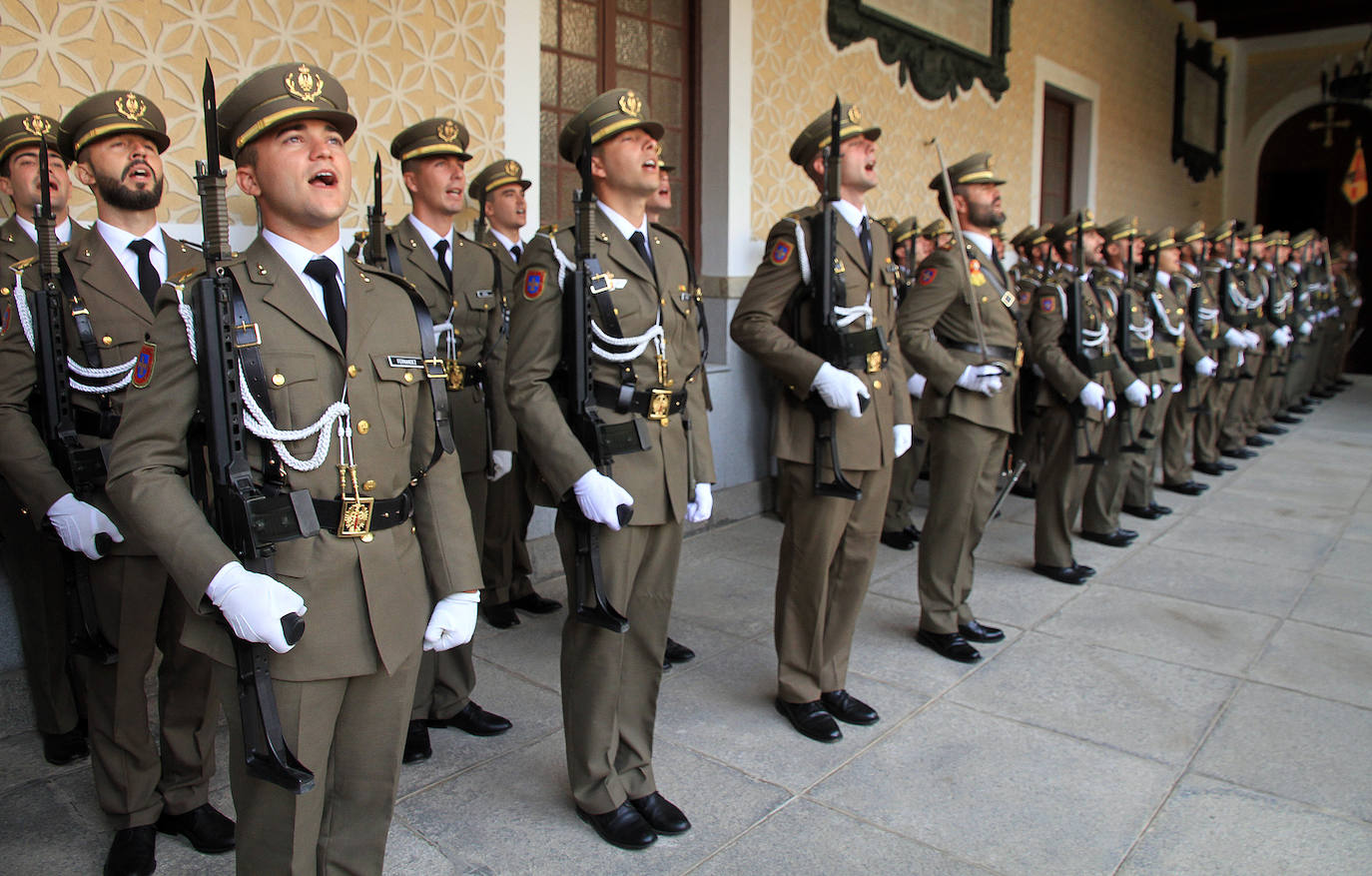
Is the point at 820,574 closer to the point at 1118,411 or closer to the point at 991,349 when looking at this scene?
the point at 991,349

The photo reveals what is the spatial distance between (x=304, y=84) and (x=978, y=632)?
3.40 m

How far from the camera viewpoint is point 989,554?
561 centimetres

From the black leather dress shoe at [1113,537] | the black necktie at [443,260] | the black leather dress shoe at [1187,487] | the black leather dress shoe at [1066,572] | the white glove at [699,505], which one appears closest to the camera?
the white glove at [699,505]

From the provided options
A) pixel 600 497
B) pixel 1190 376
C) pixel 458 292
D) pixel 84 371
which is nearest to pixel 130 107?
pixel 84 371

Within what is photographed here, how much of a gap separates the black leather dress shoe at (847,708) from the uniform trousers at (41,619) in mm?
2386

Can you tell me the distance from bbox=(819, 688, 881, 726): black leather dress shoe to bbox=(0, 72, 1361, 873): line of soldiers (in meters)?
0.02

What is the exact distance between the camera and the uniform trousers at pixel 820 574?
3311mm

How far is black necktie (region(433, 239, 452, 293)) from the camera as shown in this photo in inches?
146

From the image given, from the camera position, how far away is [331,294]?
1828mm

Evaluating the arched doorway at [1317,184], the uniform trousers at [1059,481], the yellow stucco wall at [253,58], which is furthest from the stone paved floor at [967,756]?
the arched doorway at [1317,184]

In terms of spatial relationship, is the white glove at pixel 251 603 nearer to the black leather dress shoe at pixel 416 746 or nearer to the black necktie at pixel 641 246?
the black necktie at pixel 641 246

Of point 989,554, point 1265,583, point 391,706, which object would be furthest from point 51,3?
point 1265,583

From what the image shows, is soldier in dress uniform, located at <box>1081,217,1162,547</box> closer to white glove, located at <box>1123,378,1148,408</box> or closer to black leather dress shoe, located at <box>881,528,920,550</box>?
white glove, located at <box>1123,378,1148,408</box>

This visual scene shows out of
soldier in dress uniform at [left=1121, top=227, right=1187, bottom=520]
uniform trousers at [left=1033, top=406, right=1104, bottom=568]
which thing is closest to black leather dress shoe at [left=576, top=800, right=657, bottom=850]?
uniform trousers at [left=1033, top=406, right=1104, bottom=568]
